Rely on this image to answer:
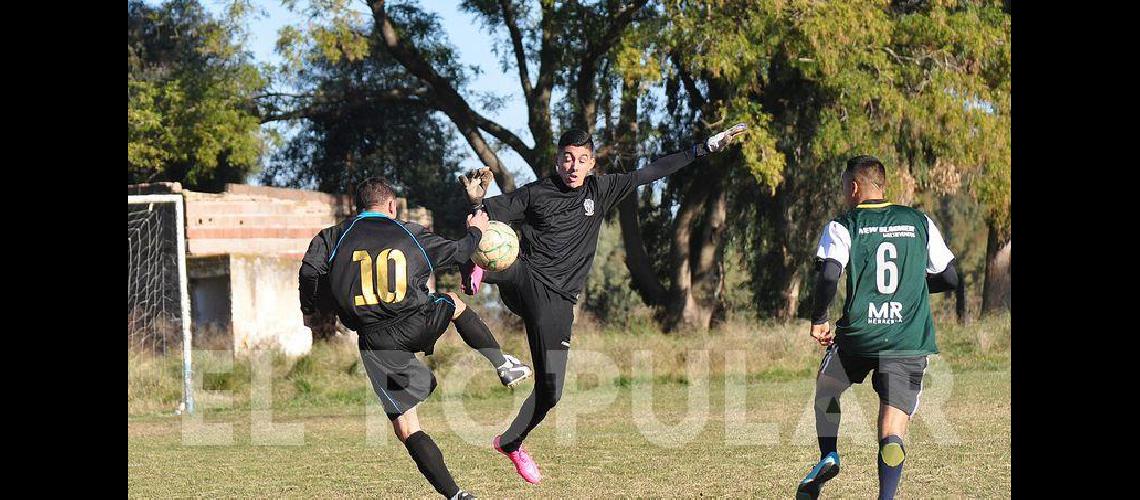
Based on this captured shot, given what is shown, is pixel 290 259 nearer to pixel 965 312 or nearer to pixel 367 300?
pixel 965 312

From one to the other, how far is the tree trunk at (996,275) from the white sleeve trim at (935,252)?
23.8 metres

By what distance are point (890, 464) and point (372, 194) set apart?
361 centimetres

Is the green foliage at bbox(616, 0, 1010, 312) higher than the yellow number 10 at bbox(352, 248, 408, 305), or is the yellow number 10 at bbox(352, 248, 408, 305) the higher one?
the green foliage at bbox(616, 0, 1010, 312)

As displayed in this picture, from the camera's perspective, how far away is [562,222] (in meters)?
8.82

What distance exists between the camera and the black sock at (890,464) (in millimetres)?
7301

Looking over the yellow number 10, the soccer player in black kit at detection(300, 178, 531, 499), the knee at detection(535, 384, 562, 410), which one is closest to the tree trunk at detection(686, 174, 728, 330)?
the knee at detection(535, 384, 562, 410)

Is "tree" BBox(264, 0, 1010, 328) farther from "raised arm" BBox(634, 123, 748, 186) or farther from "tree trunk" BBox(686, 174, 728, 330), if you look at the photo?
"raised arm" BBox(634, 123, 748, 186)

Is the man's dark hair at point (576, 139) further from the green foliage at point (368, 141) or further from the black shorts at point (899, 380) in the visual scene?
the green foliage at point (368, 141)

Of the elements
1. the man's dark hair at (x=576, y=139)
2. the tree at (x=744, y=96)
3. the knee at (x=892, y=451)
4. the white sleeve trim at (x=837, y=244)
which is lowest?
the knee at (x=892, y=451)

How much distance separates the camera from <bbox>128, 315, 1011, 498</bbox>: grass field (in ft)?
31.0

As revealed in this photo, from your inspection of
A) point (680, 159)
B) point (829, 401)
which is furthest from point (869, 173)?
point (680, 159)

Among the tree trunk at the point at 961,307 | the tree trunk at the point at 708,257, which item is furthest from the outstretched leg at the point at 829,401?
the tree trunk at the point at 961,307

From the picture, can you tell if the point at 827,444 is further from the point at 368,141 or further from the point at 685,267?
the point at 368,141

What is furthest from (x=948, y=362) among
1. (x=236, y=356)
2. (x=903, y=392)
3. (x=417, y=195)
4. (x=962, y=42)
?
(x=417, y=195)
